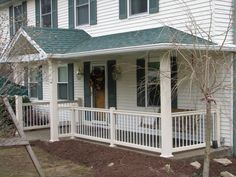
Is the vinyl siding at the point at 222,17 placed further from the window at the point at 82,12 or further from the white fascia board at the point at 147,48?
the window at the point at 82,12

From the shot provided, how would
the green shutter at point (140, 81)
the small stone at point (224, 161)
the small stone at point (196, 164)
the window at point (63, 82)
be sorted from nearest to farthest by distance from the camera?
the small stone at point (196, 164) → the small stone at point (224, 161) → the green shutter at point (140, 81) → the window at point (63, 82)

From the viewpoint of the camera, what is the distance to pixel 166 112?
9.55m

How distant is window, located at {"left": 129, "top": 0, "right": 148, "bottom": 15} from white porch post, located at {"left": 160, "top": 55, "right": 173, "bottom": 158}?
354cm

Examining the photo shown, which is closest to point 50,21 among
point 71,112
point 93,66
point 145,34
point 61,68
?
point 61,68

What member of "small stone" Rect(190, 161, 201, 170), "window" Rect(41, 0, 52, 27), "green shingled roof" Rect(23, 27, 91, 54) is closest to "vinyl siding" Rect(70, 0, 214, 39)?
"green shingled roof" Rect(23, 27, 91, 54)

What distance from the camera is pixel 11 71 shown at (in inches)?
313

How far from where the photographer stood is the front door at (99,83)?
47.9ft

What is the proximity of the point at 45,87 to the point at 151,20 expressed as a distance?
7.45 meters

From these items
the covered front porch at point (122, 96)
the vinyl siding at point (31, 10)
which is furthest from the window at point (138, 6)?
the vinyl siding at point (31, 10)

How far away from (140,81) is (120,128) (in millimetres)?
2212

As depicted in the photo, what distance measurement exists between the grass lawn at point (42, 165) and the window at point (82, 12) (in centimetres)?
573

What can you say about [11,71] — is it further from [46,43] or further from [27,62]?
[46,43]

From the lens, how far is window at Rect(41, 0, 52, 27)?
1720 cm

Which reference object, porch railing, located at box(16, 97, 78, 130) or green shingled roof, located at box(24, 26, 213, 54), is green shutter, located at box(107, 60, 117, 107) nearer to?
green shingled roof, located at box(24, 26, 213, 54)
